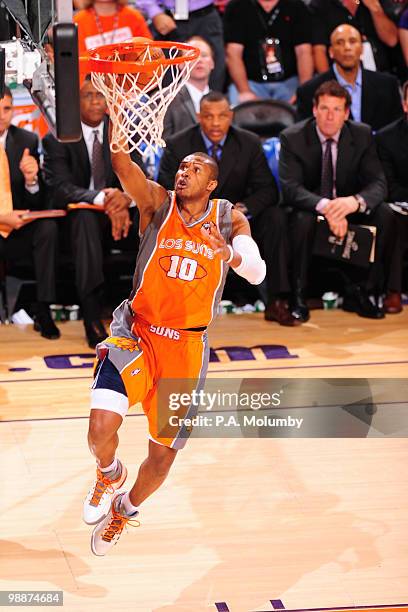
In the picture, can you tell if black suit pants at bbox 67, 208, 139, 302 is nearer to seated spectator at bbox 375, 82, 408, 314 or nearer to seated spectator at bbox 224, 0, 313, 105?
seated spectator at bbox 224, 0, 313, 105

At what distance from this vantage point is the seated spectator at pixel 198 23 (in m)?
9.88

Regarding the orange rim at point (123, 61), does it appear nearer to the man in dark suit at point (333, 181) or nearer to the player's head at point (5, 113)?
the player's head at point (5, 113)

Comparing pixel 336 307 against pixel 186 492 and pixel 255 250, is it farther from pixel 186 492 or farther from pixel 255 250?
pixel 255 250

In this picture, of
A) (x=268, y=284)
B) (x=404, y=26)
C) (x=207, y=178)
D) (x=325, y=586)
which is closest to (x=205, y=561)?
(x=325, y=586)

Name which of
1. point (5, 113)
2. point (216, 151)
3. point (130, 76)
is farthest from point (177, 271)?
point (5, 113)

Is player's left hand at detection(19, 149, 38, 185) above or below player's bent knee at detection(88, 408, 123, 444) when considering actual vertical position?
above

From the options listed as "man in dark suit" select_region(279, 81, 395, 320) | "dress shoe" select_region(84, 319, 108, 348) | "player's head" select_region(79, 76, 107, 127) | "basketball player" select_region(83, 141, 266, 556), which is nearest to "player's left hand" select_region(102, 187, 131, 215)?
"player's head" select_region(79, 76, 107, 127)

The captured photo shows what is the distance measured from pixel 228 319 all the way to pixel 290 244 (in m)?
0.81

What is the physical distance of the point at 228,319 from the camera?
9.16 m

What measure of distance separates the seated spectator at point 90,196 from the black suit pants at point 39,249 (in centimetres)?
17

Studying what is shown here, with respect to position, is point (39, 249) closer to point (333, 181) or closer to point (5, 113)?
point (5, 113)

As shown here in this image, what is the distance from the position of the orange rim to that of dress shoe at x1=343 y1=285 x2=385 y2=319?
4243 mm

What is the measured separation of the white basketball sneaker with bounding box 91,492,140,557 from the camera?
17.6 feet

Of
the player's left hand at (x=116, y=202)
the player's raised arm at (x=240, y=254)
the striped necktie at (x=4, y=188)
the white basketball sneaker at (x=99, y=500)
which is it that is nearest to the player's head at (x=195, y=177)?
the player's raised arm at (x=240, y=254)
